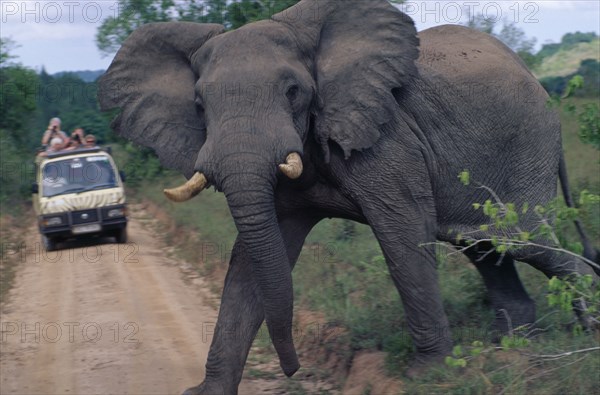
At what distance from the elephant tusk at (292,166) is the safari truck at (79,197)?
375 inches

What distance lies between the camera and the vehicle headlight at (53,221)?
1386 cm

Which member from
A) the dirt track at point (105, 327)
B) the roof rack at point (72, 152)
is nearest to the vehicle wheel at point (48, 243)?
the dirt track at point (105, 327)

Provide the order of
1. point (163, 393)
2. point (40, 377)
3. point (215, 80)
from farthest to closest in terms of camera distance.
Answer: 1. point (40, 377)
2. point (163, 393)
3. point (215, 80)

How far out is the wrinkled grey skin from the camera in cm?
505

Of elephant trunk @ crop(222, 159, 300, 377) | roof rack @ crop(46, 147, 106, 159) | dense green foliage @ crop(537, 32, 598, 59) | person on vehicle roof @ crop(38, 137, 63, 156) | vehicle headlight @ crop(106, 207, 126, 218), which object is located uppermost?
elephant trunk @ crop(222, 159, 300, 377)

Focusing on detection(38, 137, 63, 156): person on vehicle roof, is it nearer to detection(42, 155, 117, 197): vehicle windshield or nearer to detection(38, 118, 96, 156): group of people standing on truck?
detection(38, 118, 96, 156): group of people standing on truck

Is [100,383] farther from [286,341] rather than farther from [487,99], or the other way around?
[487,99]

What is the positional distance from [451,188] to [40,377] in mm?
3293

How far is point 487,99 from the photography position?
20.2 feet

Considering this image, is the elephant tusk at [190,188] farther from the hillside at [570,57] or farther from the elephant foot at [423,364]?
the hillside at [570,57]

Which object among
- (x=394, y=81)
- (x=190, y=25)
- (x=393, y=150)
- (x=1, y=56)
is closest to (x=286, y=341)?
(x=393, y=150)

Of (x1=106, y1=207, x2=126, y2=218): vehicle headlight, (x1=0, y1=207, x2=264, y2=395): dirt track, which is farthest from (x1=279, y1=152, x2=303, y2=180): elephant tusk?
(x1=106, y1=207, x2=126, y2=218): vehicle headlight

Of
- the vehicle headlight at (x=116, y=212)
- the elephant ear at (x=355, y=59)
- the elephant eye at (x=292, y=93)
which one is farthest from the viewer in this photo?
the vehicle headlight at (x=116, y=212)

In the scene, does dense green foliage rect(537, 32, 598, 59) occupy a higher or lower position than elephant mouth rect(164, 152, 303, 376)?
lower
